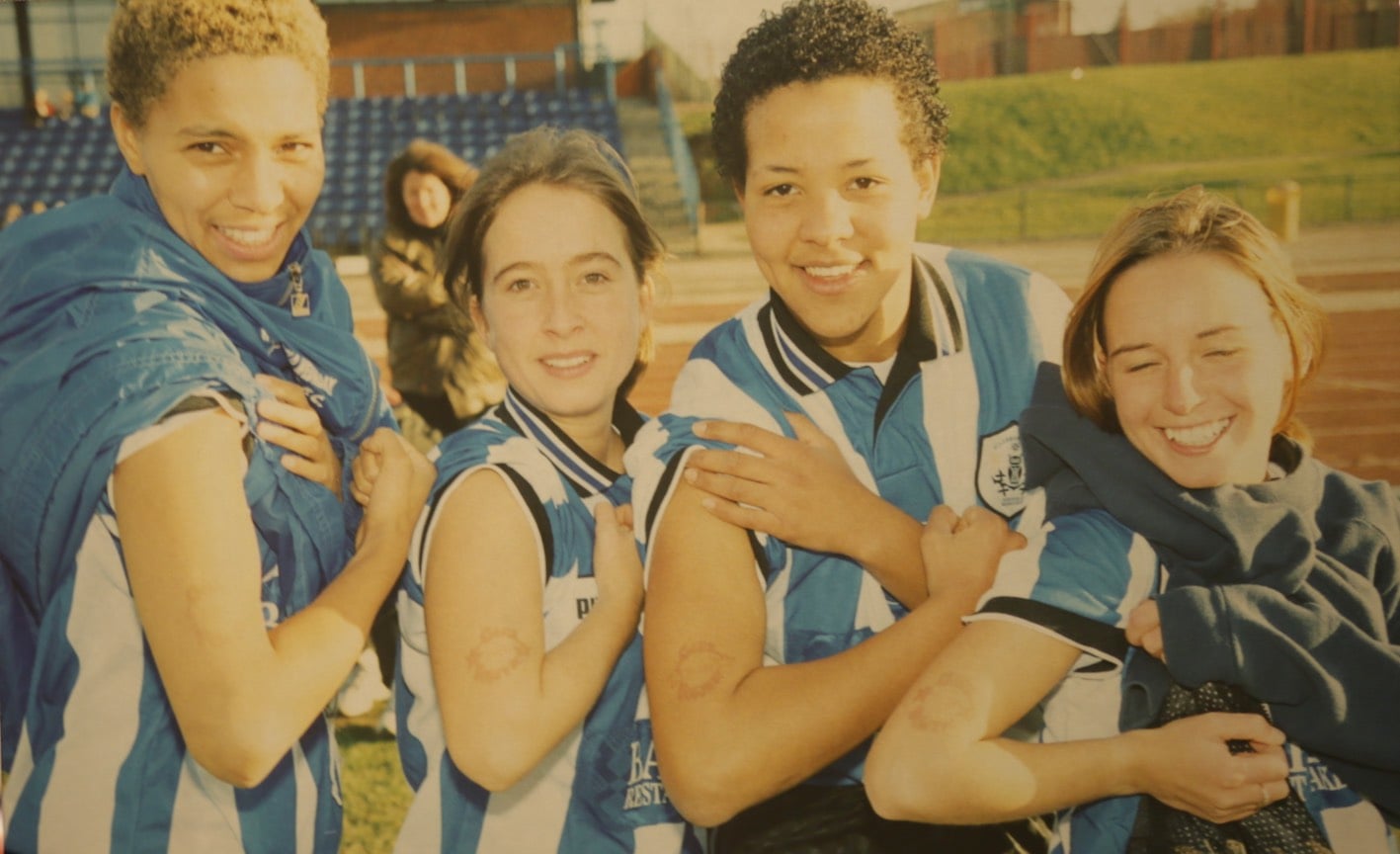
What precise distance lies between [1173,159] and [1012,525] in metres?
1.35

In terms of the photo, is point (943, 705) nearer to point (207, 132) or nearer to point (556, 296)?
point (556, 296)

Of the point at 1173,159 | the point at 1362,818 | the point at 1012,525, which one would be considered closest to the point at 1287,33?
the point at 1173,159

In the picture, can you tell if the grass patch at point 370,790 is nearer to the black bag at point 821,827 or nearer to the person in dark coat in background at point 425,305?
the person in dark coat in background at point 425,305

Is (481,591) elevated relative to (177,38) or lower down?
lower down

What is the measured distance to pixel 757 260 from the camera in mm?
1825

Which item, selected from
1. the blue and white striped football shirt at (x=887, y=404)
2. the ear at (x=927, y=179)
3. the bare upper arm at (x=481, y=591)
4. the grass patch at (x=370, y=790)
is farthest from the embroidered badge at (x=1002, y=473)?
the grass patch at (x=370, y=790)

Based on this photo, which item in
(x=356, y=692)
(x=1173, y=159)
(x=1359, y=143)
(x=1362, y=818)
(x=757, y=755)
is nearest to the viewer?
(x=757, y=755)

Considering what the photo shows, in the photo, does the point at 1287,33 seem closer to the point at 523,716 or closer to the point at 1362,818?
the point at 1362,818

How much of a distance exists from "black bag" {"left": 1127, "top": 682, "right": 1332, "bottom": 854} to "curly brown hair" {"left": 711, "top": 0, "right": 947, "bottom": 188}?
0.89 metres

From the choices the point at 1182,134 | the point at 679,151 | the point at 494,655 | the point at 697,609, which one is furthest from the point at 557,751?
the point at 1182,134

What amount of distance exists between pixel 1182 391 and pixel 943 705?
58cm

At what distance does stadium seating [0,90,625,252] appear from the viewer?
4170mm

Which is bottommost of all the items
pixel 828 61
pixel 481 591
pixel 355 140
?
pixel 481 591

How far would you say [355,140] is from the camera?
6129mm
